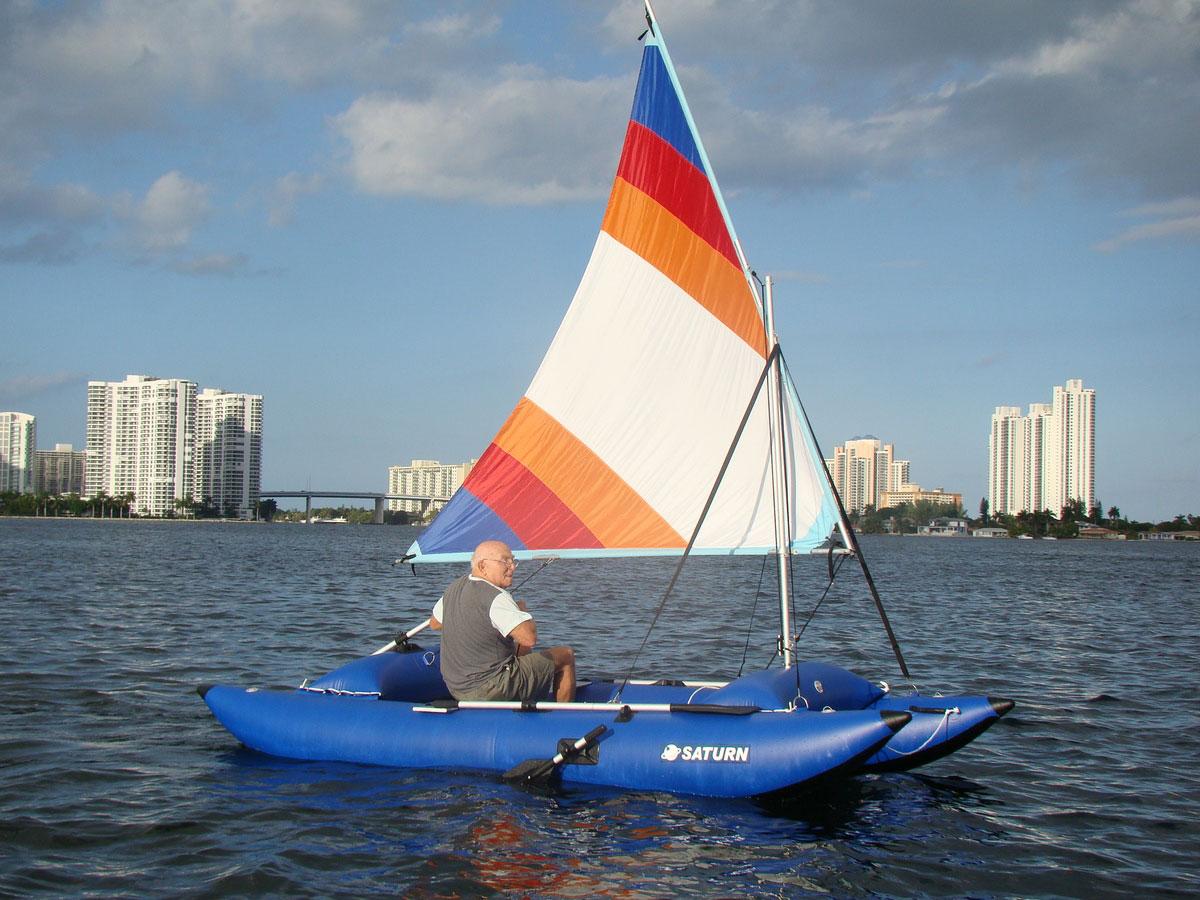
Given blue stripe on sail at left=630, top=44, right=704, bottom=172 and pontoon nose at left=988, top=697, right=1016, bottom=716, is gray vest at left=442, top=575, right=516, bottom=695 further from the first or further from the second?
blue stripe on sail at left=630, top=44, right=704, bottom=172

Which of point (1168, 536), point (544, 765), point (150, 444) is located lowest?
point (1168, 536)

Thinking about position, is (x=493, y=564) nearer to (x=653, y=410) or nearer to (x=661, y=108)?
(x=653, y=410)

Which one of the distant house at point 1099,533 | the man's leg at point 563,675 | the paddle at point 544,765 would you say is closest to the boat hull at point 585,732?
the paddle at point 544,765

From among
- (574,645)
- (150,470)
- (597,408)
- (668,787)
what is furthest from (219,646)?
(150,470)

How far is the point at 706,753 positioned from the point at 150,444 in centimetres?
19931

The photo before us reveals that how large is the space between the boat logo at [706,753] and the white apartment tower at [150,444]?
191872mm

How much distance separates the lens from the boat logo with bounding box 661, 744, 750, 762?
7.96 metres

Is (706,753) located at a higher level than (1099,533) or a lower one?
higher

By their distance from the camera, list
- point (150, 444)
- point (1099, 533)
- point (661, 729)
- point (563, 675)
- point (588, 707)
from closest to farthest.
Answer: point (661, 729) < point (588, 707) < point (563, 675) < point (1099, 533) < point (150, 444)

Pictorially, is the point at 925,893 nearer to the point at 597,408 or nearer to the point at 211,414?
the point at 597,408

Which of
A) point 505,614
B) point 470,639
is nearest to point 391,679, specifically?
point 470,639

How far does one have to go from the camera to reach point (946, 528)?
195m

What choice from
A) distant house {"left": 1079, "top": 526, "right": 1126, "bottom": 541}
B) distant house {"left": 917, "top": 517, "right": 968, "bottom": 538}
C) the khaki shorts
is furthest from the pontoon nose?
distant house {"left": 917, "top": 517, "right": 968, "bottom": 538}

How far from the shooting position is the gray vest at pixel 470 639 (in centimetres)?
870
